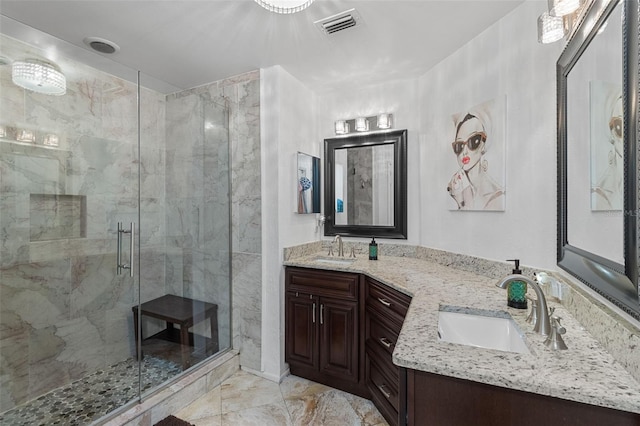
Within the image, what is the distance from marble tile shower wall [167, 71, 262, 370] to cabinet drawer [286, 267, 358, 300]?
301 mm

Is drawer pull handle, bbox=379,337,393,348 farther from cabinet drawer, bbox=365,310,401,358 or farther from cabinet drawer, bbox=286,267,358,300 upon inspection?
cabinet drawer, bbox=286,267,358,300

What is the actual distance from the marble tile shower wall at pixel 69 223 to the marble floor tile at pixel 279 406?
939mm

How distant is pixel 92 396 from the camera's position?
2041mm

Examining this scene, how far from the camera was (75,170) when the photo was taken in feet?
7.27

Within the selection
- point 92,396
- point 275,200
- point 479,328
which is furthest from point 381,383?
point 92,396

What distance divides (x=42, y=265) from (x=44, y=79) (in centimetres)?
125

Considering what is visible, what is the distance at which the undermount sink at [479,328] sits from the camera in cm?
128

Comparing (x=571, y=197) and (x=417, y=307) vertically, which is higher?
(x=571, y=197)

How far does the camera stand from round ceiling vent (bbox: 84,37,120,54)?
6.61 feet

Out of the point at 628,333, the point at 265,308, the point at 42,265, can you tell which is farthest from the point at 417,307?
the point at 42,265

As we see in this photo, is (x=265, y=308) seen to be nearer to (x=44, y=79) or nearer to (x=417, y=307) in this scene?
(x=417, y=307)

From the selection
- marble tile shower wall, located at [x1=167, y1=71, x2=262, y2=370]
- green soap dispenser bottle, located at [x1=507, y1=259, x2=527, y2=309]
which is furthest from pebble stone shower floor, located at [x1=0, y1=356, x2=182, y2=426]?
green soap dispenser bottle, located at [x1=507, y1=259, x2=527, y2=309]

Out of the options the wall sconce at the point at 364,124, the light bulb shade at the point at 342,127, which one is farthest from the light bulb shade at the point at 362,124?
the light bulb shade at the point at 342,127

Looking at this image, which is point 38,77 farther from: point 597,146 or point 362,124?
point 597,146
